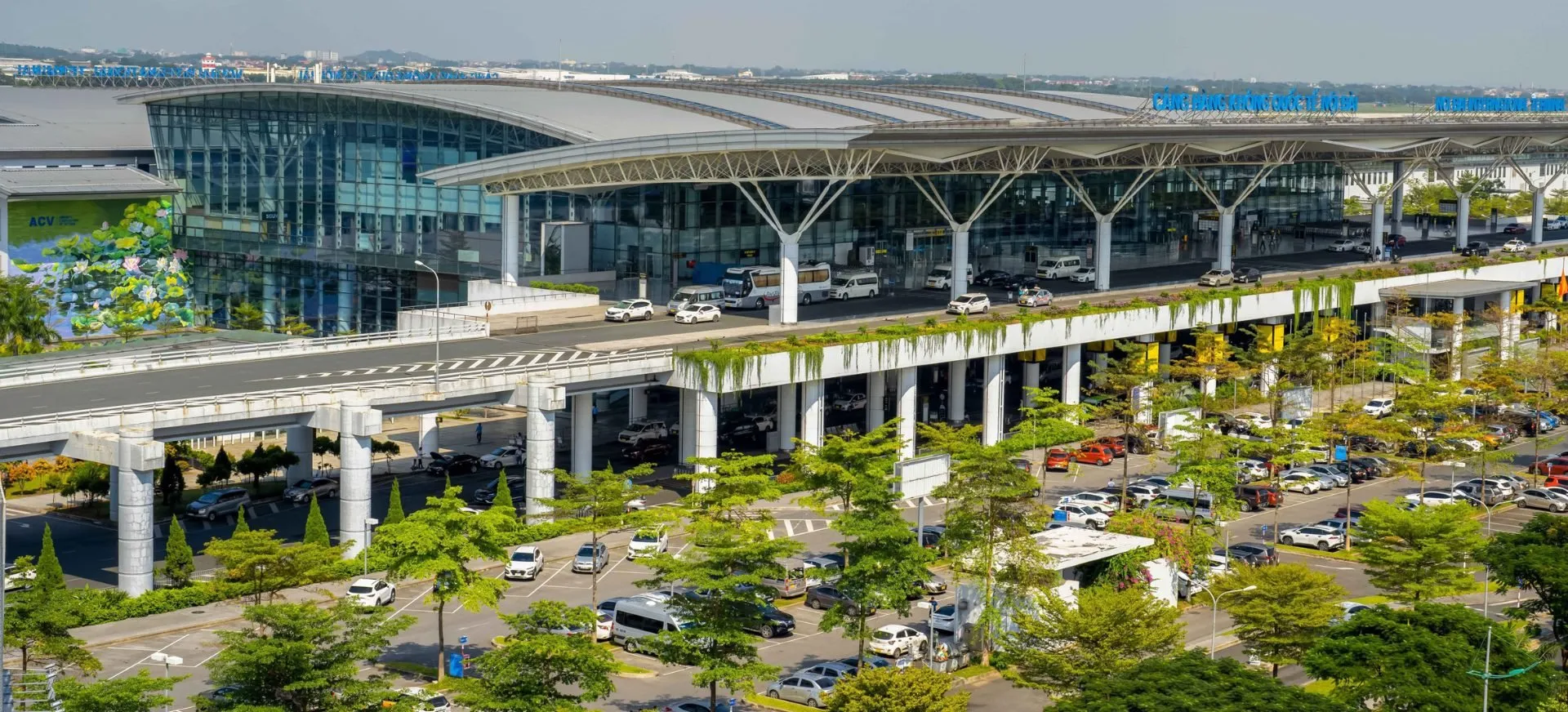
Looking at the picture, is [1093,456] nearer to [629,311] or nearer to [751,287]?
[751,287]

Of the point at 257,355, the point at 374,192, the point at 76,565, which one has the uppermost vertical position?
the point at 374,192

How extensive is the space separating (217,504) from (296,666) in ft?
108

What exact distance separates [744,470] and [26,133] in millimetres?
66658

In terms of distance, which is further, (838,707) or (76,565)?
(76,565)

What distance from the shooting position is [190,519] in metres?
77.1

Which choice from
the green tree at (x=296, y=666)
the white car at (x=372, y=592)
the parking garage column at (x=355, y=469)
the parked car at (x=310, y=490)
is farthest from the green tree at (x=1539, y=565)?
the parked car at (x=310, y=490)

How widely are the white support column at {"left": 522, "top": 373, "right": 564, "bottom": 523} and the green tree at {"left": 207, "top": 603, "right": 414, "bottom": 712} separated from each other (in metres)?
27.6

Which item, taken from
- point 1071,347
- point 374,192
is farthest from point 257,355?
point 1071,347

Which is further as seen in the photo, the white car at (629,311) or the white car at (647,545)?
the white car at (629,311)

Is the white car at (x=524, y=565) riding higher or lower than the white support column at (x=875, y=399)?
lower

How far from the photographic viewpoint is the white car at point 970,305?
102562 mm

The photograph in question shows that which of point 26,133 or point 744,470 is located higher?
point 26,133

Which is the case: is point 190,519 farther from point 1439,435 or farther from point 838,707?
point 1439,435

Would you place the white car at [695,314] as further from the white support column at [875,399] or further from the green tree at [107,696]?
the green tree at [107,696]
